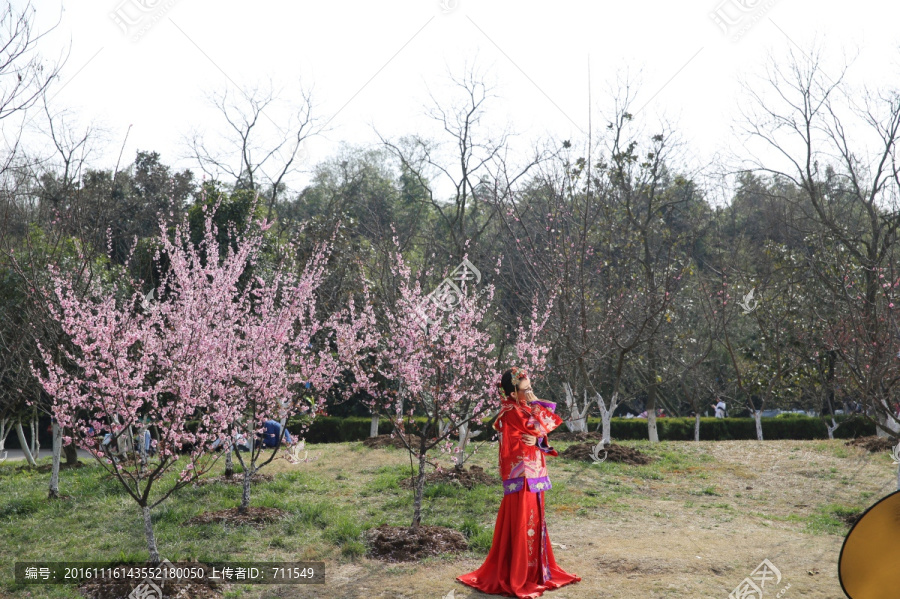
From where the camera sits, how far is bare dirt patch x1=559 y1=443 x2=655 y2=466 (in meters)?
10.9

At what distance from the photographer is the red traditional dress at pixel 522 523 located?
5379 millimetres

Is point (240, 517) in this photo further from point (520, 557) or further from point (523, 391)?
point (523, 391)

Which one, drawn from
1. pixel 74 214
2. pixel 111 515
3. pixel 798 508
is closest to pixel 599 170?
pixel 798 508

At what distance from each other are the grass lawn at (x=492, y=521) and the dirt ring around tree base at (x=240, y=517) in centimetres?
17

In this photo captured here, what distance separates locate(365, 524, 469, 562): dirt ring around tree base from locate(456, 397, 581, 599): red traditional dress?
788mm

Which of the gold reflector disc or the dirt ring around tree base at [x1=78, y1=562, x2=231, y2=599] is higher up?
the gold reflector disc

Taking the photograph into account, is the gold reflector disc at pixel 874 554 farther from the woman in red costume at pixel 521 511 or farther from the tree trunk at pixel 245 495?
the tree trunk at pixel 245 495

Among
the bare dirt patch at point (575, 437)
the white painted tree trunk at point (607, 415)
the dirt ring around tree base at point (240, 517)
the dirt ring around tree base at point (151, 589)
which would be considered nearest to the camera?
the dirt ring around tree base at point (151, 589)

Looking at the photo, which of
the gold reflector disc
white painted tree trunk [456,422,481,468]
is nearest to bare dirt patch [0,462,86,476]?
white painted tree trunk [456,422,481,468]

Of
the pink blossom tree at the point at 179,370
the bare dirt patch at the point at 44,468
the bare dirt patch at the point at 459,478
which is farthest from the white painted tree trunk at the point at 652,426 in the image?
the bare dirt patch at the point at 44,468

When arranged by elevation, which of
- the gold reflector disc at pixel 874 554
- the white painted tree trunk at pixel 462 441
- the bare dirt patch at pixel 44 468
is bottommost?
the bare dirt patch at pixel 44 468

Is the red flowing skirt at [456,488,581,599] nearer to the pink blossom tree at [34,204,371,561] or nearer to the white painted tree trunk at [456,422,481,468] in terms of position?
the pink blossom tree at [34,204,371,561]

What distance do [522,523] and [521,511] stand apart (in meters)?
0.09

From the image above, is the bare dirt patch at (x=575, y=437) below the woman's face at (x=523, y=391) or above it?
below
